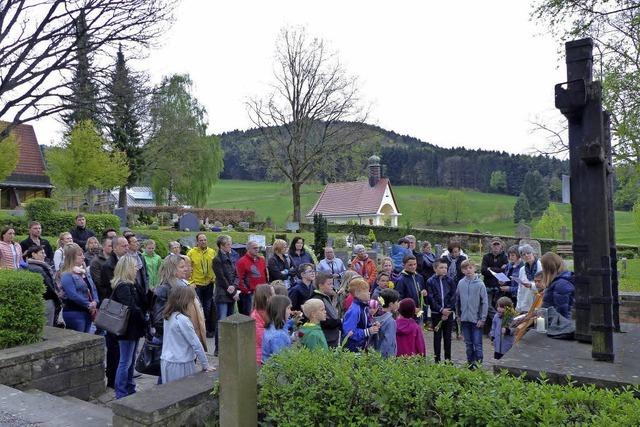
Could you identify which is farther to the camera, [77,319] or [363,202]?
[363,202]

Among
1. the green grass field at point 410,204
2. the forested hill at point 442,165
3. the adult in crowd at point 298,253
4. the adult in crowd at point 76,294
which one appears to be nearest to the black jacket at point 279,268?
the adult in crowd at point 298,253

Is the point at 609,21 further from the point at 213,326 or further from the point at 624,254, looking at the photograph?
the point at 624,254

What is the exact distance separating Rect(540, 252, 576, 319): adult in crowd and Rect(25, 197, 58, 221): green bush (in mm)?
18978

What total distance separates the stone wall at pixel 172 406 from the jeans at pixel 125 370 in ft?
6.40

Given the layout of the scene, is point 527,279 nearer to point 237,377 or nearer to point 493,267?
point 493,267

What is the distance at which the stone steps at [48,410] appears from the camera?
4086 millimetres

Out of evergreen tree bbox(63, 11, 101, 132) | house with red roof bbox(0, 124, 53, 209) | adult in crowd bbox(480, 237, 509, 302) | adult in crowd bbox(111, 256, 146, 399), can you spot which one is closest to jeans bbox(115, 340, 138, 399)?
adult in crowd bbox(111, 256, 146, 399)

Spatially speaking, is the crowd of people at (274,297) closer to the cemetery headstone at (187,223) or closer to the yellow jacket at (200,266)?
the yellow jacket at (200,266)

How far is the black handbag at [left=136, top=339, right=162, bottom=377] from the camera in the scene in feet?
16.5

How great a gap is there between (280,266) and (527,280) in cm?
445

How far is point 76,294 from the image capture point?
635cm

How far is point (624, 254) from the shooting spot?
32875 mm

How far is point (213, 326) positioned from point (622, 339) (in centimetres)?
703

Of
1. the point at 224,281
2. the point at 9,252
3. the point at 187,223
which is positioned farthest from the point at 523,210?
the point at 9,252
